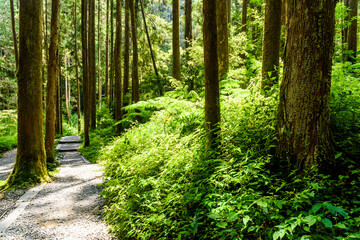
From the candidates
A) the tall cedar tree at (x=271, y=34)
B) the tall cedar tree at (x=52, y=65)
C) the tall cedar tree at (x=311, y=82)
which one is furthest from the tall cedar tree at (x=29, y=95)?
the tall cedar tree at (x=311, y=82)

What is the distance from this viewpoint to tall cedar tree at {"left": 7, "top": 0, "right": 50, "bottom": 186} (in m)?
6.94

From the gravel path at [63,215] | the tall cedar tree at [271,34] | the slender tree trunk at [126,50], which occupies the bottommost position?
the gravel path at [63,215]

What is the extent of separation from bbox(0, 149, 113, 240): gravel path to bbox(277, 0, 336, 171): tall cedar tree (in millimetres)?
3303

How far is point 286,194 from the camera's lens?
114 inches

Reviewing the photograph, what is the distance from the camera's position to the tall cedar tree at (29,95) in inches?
273


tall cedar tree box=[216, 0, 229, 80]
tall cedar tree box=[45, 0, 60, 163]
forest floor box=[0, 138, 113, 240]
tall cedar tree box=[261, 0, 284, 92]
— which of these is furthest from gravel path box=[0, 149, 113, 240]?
tall cedar tree box=[216, 0, 229, 80]

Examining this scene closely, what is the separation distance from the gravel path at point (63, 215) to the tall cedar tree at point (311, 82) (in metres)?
3.30

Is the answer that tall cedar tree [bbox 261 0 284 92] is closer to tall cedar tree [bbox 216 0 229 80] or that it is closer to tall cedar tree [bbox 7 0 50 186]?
tall cedar tree [bbox 216 0 229 80]

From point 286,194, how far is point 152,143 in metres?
4.14

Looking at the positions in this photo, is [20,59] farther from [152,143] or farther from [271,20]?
[271,20]

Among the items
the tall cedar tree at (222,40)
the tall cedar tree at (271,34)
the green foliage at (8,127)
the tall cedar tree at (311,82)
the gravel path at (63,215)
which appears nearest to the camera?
the tall cedar tree at (311,82)

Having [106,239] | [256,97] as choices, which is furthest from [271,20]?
[106,239]

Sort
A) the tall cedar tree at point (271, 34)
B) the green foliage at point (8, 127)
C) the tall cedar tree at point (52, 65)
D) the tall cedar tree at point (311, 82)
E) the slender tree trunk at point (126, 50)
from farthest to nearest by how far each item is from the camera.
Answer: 1. the green foliage at point (8, 127)
2. the slender tree trunk at point (126, 50)
3. the tall cedar tree at point (52, 65)
4. the tall cedar tree at point (271, 34)
5. the tall cedar tree at point (311, 82)

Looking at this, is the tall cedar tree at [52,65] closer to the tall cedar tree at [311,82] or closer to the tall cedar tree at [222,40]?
the tall cedar tree at [222,40]
